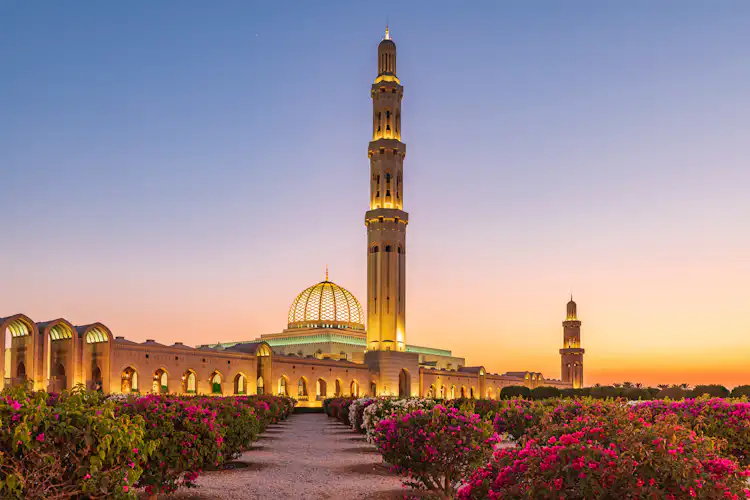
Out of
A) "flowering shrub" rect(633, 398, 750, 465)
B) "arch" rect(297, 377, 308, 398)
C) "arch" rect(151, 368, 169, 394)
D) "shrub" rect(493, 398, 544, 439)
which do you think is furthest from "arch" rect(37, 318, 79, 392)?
"flowering shrub" rect(633, 398, 750, 465)

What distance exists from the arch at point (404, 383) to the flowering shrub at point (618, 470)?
6410 centimetres

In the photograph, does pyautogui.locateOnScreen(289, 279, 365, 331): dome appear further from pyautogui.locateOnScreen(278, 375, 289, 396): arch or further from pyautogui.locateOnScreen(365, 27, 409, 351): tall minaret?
pyautogui.locateOnScreen(278, 375, 289, 396): arch

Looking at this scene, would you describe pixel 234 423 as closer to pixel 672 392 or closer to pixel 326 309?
pixel 672 392

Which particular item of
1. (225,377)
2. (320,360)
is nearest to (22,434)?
(225,377)

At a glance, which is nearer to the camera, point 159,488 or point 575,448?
point 575,448

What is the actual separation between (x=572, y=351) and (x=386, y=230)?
45.1m

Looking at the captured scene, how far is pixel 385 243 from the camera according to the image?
67875 millimetres

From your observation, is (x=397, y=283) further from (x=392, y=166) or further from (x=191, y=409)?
(x=191, y=409)

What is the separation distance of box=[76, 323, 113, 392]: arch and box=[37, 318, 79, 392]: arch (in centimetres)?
59

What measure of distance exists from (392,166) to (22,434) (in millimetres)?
65493

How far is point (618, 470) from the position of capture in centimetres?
445

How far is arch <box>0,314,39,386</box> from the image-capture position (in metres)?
37.0

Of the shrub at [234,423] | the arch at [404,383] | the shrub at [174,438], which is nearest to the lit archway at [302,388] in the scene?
the arch at [404,383]

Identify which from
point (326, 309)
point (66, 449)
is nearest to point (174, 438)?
point (66, 449)
